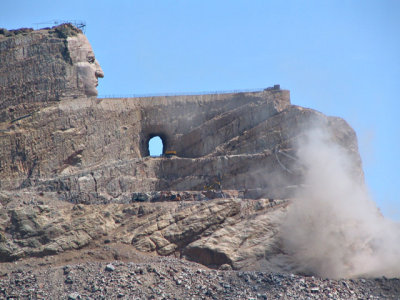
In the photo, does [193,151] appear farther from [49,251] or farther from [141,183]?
[49,251]

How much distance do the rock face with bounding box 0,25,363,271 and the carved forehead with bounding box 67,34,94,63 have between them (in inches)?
2.5

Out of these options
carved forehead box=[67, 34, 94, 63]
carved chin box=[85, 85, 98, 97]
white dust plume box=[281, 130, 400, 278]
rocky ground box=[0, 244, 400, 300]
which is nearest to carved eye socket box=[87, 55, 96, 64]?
carved forehead box=[67, 34, 94, 63]

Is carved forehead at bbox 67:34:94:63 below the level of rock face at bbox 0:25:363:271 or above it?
above

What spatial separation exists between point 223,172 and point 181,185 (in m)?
2.23

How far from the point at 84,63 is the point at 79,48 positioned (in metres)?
→ 0.86

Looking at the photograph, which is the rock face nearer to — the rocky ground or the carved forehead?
the carved forehead

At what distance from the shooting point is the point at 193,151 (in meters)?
57.7

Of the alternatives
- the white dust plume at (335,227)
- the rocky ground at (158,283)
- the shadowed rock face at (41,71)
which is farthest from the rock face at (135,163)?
the rocky ground at (158,283)

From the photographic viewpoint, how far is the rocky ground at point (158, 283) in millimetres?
46844

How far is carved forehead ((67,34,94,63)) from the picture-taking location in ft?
193

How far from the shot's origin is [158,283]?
47688mm

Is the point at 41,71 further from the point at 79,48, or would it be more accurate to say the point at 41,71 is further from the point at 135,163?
the point at 135,163

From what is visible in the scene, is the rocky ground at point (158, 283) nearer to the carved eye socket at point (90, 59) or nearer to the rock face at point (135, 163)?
the rock face at point (135, 163)

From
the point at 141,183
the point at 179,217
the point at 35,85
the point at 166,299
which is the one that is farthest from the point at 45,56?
the point at 166,299
